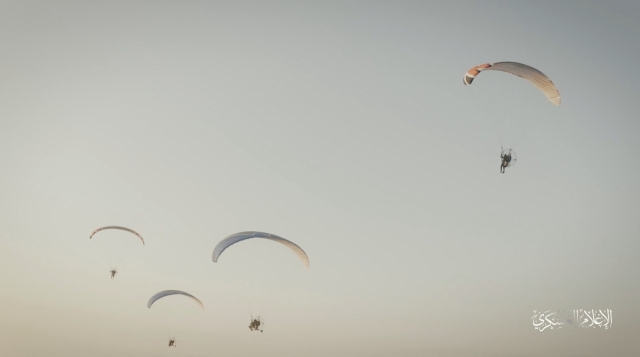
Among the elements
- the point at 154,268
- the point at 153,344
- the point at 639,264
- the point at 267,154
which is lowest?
the point at 153,344

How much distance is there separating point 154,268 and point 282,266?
11.4m

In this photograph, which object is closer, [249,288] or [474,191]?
[474,191]

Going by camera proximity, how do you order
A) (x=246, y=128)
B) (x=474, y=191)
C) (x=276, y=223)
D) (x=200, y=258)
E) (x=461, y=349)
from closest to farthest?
(x=246, y=128) → (x=474, y=191) → (x=276, y=223) → (x=200, y=258) → (x=461, y=349)

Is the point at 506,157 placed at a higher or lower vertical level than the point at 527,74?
lower

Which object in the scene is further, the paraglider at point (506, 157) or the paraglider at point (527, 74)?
the paraglider at point (506, 157)

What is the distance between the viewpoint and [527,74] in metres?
19.7

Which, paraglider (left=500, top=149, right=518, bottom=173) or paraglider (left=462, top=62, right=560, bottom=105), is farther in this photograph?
paraglider (left=500, top=149, right=518, bottom=173)

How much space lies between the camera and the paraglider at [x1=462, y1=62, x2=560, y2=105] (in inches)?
753

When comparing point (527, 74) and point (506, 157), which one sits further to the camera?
point (506, 157)

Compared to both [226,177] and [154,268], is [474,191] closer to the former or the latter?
[226,177]

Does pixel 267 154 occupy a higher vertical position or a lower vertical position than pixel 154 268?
higher

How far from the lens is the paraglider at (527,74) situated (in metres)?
19.1

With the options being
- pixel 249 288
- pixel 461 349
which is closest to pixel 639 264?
pixel 461 349

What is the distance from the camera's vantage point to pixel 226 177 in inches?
1202
